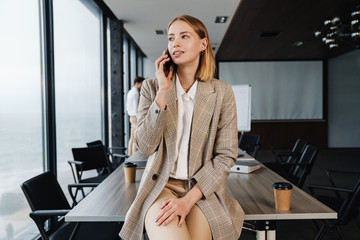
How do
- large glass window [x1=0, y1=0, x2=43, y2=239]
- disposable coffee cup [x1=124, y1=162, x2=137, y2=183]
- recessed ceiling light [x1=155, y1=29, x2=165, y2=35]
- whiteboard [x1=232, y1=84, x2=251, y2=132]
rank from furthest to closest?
recessed ceiling light [x1=155, y1=29, x2=165, y2=35] < whiteboard [x1=232, y1=84, x2=251, y2=132] < large glass window [x1=0, y1=0, x2=43, y2=239] < disposable coffee cup [x1=124, y1=162, x2=137, y2=183]

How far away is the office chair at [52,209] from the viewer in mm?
1668

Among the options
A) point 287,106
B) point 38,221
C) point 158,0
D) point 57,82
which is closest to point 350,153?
point 287,106

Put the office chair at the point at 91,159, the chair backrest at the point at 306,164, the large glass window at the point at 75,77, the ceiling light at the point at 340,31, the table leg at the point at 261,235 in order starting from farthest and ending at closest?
the ceiling light at the point at 340,31 → the large glass window at the point at 75,77 → the office chair at the point at 91,159 → the chair backrest at the point at 306,164 → the table leg at the point at 261,235

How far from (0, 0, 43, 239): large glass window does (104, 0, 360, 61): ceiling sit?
244 centimetres

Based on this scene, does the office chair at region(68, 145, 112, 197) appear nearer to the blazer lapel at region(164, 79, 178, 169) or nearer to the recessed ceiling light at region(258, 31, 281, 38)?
the blazer lapel at region(164, 79, 178, 169)

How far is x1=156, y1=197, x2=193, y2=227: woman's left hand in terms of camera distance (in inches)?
46.3

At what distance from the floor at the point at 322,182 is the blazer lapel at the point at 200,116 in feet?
6.31

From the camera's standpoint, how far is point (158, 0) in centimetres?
485

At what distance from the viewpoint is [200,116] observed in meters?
1.39

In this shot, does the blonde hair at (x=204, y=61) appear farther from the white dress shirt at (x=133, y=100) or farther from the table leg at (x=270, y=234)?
the white dress shirt at (x=133, y=100)

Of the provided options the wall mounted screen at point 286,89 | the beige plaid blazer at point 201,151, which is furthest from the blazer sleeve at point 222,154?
the wall mounted screen at point 286,89

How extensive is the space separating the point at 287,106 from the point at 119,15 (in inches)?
251

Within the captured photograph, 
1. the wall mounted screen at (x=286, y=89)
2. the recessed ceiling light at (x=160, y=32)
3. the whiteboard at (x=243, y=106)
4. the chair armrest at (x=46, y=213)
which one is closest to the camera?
Result: the chair armrest at (x=46, y=213)

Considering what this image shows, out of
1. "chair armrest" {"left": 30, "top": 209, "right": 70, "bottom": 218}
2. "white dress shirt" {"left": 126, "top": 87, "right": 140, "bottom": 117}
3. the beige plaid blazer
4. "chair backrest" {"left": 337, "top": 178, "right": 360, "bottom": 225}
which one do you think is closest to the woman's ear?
the beige plaid blazer
